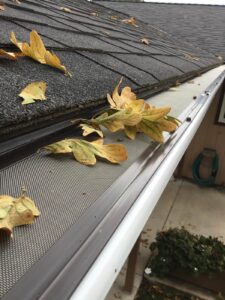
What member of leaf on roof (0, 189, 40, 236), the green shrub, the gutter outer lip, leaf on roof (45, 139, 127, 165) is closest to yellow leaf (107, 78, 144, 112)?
leaf on roof (45, 139, 127, 165)

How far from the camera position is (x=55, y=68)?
1.17 meters

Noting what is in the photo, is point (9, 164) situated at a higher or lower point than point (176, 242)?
higher

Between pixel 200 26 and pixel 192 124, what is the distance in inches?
279

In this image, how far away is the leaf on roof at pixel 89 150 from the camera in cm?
86

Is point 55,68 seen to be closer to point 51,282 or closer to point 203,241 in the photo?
point 51,282

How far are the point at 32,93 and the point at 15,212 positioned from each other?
1.28ft

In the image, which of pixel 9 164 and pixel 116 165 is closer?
pixel 9 164

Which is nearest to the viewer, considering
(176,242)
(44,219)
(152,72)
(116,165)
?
(44,219)

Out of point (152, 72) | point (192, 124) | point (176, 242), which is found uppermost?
point (152, 72)

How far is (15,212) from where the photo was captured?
1.87ft

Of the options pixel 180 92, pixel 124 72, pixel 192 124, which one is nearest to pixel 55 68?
pixel 124 72

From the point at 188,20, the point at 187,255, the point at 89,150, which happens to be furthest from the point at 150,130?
the point at 188,20

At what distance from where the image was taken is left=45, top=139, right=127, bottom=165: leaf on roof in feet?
2.83

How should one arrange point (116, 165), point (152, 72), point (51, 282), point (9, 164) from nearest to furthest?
point (51, 282)
point (9, 164)
point (116, 165)
point (152, 72)
